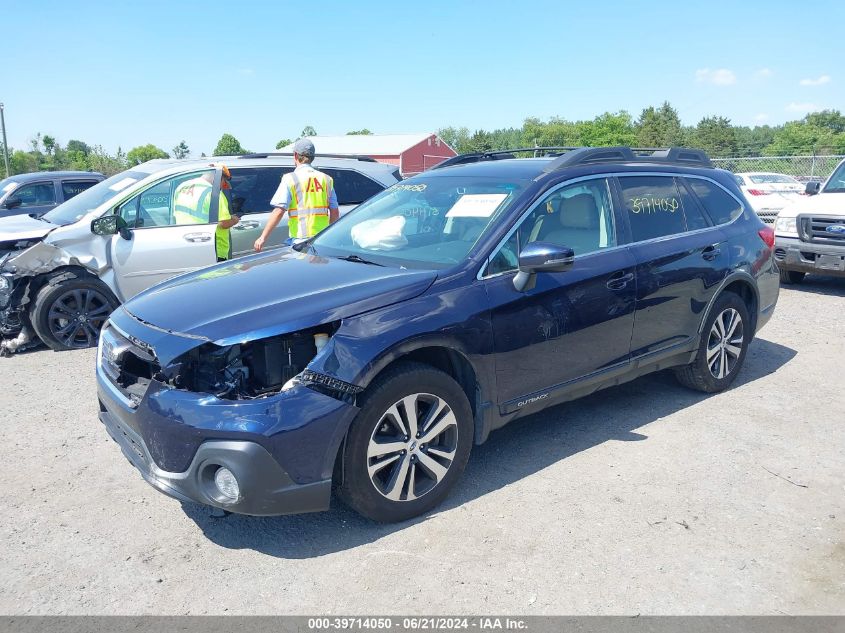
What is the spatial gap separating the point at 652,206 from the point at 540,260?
5.19ft

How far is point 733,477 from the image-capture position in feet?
13.6

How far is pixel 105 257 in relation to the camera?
7145 mm

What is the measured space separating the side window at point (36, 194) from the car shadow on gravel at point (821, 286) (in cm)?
1208

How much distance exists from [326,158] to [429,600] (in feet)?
21.1

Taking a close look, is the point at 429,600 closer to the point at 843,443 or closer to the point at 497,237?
the point at 497,237

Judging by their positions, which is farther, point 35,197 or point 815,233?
point 35,197

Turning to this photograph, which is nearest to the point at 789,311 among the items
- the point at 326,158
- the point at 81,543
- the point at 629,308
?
the point at 629,308

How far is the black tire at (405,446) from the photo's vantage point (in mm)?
3342

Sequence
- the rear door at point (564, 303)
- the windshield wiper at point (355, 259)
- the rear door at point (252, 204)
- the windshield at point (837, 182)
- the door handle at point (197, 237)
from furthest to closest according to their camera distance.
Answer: the windshield at point (837, 182) < the rear door at point (252, 204) < the door handle at point (197, 237) < the windshield wiper at point (355, 259) < the rear door at point (564, 303)

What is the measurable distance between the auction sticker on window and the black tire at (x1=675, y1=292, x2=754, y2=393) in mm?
2048

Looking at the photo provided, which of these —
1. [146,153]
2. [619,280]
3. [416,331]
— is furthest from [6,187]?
[146,153]

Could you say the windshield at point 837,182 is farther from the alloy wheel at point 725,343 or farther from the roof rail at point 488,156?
the roof rail at point 488,156

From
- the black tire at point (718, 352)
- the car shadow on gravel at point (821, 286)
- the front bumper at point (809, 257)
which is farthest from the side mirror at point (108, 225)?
the car shadow on gravel at point (821, 286)

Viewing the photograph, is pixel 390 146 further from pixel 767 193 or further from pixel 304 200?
pixel 304 200
